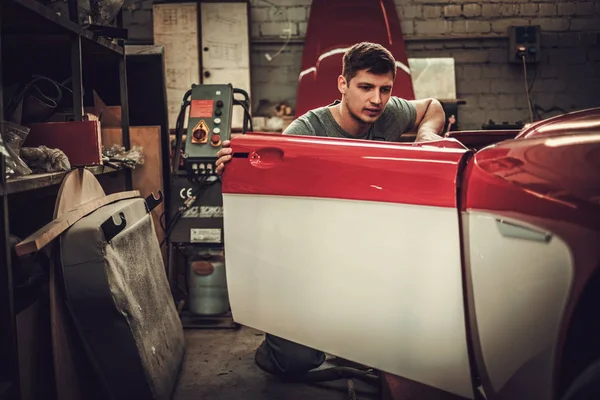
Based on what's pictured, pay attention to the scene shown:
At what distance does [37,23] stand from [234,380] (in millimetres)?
1469

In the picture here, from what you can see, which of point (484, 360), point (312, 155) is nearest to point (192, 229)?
point (312, 155)

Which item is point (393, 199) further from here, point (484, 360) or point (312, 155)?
point (484, 360)

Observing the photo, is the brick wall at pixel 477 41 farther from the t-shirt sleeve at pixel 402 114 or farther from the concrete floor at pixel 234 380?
the concrete floor at pixel 234 380

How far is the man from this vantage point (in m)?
2.07

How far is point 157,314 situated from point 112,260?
459 mm

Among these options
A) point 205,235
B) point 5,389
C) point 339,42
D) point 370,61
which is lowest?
point 5,389

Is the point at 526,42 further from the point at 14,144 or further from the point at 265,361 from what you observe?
the point at 14,144

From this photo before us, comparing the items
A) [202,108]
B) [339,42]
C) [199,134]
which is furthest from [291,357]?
[339,42]

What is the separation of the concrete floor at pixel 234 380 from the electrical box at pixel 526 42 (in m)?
3.46

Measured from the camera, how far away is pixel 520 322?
91 centimetres

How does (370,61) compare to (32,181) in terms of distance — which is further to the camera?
(370,61)

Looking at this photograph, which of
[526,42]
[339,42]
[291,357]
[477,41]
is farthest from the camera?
[477,41]

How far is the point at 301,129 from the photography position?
216 centimetres

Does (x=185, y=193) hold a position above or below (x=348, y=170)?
below
